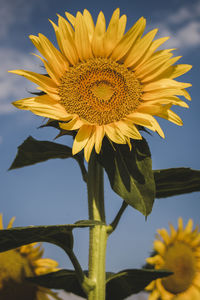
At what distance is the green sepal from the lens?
5.82ft

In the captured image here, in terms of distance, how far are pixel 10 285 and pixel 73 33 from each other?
3.64 feet

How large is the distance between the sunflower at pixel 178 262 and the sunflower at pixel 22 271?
2.48 feet

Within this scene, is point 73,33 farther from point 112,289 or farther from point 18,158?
point 112,289

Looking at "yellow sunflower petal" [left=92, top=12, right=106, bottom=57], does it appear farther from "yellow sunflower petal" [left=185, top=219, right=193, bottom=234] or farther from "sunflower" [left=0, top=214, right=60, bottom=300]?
"yellow sunflower petal" [left=185, top=219, right=193, bottom=234]

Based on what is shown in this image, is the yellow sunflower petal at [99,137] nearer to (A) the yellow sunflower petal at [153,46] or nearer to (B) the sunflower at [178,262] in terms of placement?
(A) the yellow sunflower petal at [153,46]

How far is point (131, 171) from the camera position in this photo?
4.94 feet

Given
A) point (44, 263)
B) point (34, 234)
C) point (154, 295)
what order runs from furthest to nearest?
point (154, 295) → point (44, 263) → point (34, 234)

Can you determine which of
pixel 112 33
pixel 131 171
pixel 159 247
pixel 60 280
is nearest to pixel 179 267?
pixel 159 247

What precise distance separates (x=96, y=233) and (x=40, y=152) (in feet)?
1.60

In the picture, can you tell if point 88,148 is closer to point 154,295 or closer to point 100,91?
point 100,91

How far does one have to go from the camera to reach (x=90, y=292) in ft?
5.04

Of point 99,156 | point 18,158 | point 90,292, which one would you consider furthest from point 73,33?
point 90,292

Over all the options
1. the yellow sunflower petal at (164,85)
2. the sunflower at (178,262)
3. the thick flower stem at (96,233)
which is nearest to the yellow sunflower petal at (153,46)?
the yellow sunflower petal at (164,85)

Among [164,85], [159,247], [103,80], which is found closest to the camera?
[164,85]
